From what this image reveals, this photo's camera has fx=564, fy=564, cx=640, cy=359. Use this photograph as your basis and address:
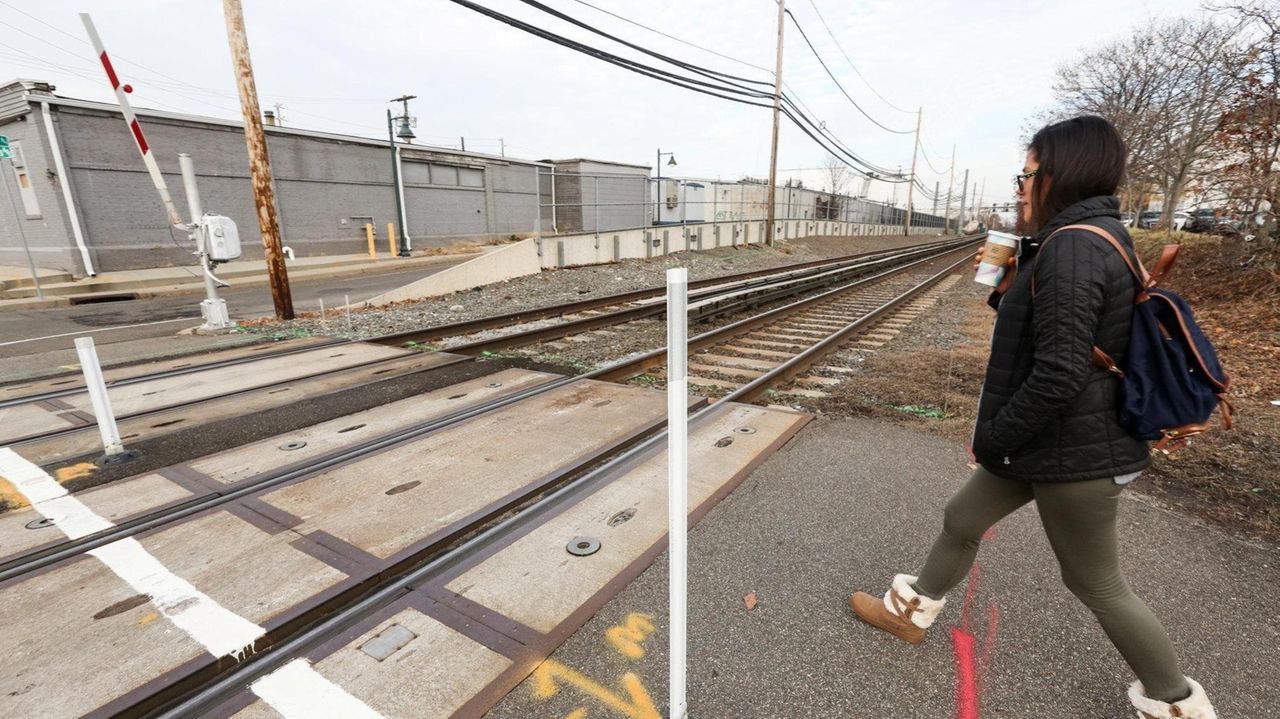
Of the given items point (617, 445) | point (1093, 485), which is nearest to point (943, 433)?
point (617, 445)

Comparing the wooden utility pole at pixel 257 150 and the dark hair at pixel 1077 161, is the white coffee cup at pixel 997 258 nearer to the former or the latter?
the dark hair at pixel 1077 161

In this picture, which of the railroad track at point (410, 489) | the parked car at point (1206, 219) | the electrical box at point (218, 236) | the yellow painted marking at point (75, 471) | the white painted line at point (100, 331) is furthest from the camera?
the parked car at point (1206, 219)

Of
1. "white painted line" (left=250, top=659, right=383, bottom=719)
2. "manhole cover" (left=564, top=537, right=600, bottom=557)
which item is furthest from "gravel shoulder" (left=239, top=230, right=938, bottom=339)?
"white painted line" (left=250, top=659, right=383, bottom=719)

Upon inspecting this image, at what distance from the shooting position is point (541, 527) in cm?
322

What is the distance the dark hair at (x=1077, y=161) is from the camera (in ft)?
5.91

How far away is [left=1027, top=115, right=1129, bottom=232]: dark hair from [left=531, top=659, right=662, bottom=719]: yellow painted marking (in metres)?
2.24

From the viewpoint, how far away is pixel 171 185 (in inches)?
755

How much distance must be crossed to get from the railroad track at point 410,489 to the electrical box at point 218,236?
6.03 meters

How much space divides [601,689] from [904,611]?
128 cm

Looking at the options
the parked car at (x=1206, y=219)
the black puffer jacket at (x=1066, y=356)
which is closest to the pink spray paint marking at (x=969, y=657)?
the black puffer jacket at (x=1066, y=356)

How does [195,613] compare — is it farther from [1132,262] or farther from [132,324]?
[132,324]

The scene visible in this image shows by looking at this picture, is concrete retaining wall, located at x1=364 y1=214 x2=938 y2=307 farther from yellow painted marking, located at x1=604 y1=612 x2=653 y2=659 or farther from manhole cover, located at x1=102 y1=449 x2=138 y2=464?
yellow painted marking, located at x1=604 y1=612 x2=653 y2=659

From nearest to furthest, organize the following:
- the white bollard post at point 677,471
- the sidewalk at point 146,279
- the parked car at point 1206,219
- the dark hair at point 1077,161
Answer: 1. the white bollard post at point 677,471
2. the dark hair at point 1077,161
3. the parked car at point 1206,219
4. the sidewalk at point 146,279

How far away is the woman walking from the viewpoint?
171 cm
